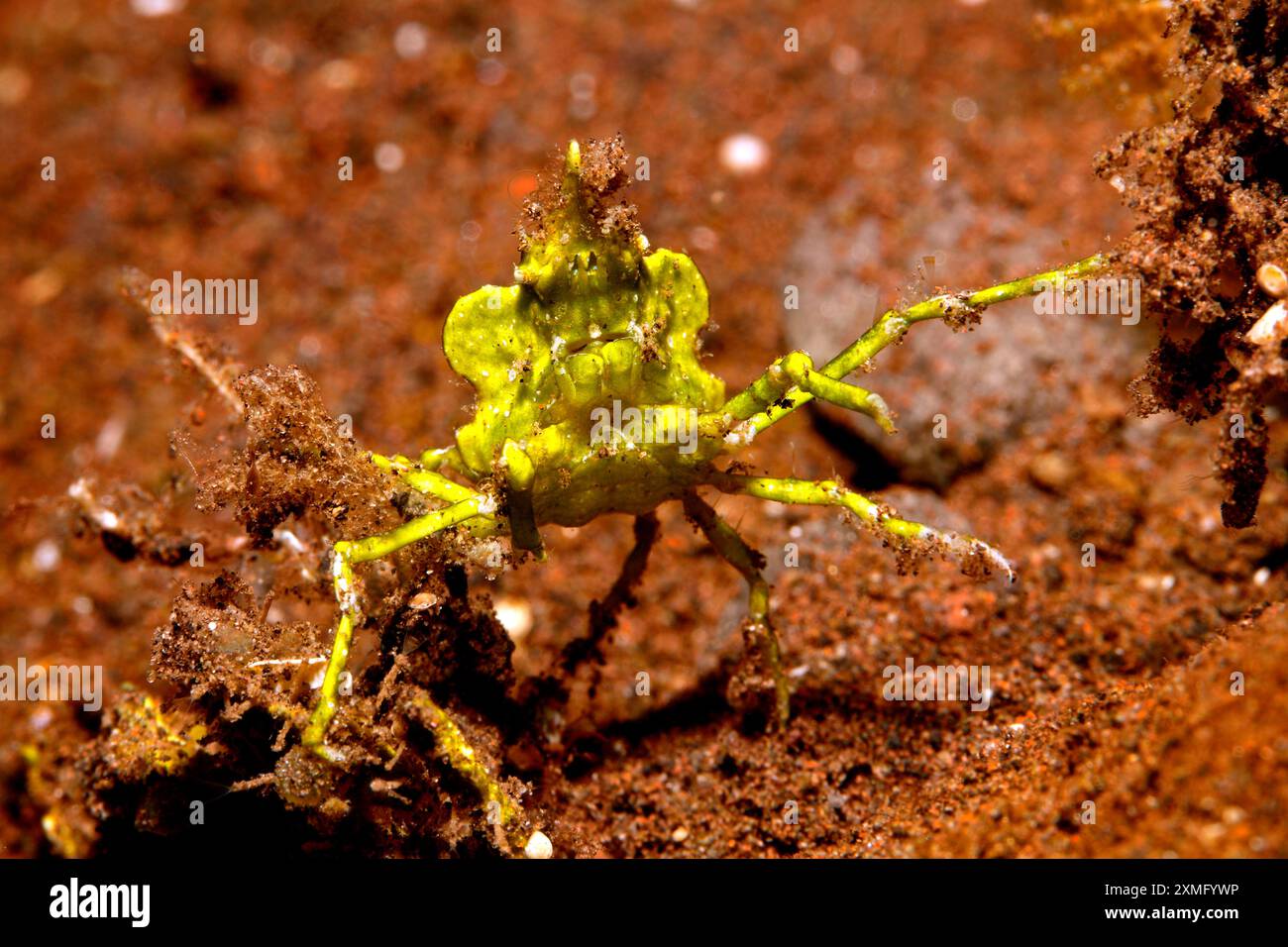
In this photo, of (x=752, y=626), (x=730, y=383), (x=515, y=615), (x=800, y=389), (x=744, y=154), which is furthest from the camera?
(x=744, y=154)

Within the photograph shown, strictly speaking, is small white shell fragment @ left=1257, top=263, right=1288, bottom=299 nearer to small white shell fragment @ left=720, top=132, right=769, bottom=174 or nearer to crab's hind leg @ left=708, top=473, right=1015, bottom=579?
crab's hind leg @ left=708, top=473, right=1015, bottom=579

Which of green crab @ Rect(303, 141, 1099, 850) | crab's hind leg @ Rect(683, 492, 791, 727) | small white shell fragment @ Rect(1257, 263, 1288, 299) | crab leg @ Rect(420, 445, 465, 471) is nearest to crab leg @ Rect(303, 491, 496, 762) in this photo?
green crab @ Rect(303, 141, 1099, 850)

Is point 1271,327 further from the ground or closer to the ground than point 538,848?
further from the ground

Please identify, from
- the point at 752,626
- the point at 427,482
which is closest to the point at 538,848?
the point at 752,626

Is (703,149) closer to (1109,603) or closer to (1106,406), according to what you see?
(1106,406)

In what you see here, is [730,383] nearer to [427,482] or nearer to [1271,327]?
[427,482]

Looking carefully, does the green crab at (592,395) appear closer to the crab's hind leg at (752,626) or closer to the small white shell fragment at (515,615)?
the crab's hind leg at (752,626)

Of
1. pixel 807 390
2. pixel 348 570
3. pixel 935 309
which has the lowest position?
pixel 348 570
